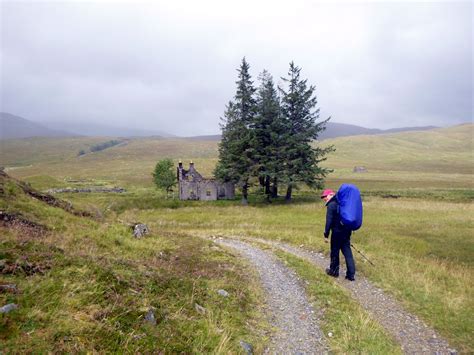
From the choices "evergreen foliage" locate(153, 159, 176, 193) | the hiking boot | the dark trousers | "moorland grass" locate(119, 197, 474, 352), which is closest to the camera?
"moorland grass" locate(119, 197, 474, 352)

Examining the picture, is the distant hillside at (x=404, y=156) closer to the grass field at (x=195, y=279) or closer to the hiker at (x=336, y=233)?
the grass field at (x=195, y=279)

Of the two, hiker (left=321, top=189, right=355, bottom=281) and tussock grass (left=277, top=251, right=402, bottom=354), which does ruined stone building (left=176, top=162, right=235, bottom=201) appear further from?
tussock grass (left=277, top=251, right=402, bottom=354)

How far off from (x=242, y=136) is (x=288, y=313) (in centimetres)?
3236

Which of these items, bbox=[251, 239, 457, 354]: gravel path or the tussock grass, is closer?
the tussock grass

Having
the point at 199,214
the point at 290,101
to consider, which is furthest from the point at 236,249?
the point at 290,101

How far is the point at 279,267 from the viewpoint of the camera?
481 inches

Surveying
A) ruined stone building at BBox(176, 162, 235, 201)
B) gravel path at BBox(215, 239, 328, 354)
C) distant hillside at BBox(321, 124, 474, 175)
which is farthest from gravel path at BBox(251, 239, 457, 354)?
distant hillside at BBox(321, 124, 474, 175)

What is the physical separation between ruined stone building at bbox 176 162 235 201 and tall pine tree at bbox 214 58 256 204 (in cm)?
758

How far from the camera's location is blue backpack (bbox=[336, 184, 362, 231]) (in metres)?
9.88

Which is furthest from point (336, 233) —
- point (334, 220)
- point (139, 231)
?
point (139, 231)

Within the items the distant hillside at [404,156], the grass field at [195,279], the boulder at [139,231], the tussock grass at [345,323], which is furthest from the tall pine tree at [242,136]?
the distant hillside at [404,156]

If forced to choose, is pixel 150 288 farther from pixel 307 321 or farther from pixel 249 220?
pixel 249 220

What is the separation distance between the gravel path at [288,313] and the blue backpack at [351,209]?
266cm

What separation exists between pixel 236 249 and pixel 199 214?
50.4 ft
